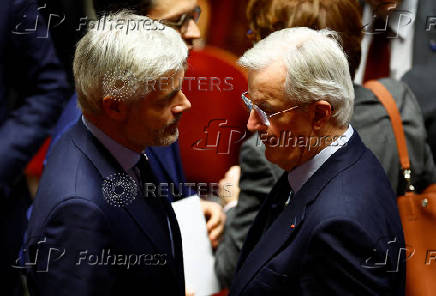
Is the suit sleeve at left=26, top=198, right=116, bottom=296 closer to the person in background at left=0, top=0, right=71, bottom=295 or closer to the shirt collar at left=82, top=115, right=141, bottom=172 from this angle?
the shirt collar at left=82, top=115, right=141, bottom=172

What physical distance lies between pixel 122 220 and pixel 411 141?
1064 mm

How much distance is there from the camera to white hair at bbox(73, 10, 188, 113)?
4.91 feet

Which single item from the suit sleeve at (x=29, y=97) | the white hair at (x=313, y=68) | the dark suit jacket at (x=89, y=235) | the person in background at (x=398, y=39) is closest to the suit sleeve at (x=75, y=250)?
the dark suit jacket at (x=89, y=235)

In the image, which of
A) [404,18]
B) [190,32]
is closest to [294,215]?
[190,32]

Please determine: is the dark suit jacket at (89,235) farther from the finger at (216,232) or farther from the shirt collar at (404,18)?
the shirt collar at (404,18)

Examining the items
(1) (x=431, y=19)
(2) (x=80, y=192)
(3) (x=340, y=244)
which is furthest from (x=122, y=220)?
(1) (x=431, y=19)

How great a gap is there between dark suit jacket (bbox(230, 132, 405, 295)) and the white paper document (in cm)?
16

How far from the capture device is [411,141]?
1.99 m

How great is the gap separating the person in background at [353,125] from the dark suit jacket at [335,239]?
26cm

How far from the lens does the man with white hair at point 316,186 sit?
4.83ft

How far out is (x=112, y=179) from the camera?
5.23 feet

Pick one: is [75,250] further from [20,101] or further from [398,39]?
[398,39]

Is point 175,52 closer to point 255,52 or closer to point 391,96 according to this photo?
point 255,52

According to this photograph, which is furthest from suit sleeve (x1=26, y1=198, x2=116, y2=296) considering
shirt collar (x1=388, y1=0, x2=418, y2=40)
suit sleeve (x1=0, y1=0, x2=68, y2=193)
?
shirt collar (x1=388, y1=0, x2=418, y2=40)
